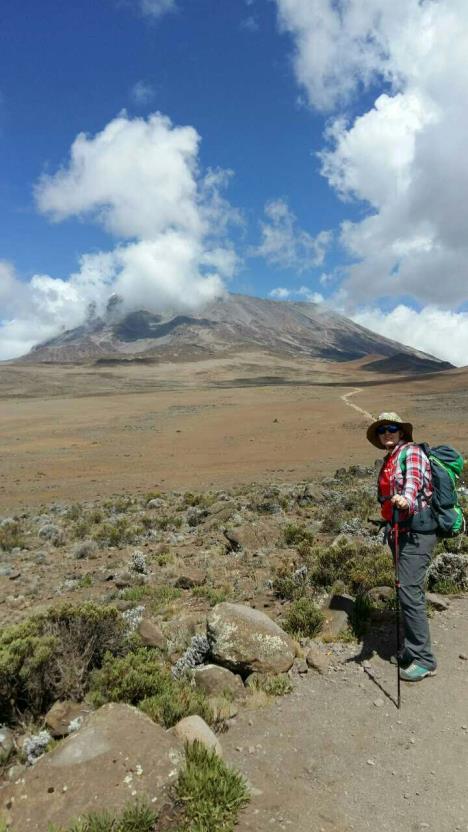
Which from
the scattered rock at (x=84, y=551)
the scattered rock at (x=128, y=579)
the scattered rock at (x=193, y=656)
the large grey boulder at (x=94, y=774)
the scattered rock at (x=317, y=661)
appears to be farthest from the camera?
the scattered rock at (x=84, y=551)

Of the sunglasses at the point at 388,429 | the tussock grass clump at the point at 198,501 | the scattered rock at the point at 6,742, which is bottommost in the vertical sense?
the tussock grass clump at the point at 198,501

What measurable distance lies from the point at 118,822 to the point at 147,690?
173cm

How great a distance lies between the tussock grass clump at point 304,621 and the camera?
6176mm

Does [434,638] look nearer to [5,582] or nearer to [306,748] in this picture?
[306,748]

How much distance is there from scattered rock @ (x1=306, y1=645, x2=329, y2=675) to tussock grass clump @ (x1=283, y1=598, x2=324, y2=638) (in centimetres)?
54

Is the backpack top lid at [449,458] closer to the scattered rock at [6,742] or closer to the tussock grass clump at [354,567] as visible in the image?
the tussock grass clump at [354,567]

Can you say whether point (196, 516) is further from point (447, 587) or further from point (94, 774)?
point (94, 774)

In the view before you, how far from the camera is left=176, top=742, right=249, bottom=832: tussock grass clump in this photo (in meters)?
3.25

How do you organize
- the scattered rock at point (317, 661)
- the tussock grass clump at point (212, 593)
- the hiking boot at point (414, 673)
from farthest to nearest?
the tussock grass clump at point (212, 593) < the scattered rock at point (317, 661) < the hiking boot at point (414, 673)

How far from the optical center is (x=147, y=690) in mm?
4949

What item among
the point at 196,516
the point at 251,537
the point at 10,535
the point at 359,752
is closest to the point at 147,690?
the point at 359,752

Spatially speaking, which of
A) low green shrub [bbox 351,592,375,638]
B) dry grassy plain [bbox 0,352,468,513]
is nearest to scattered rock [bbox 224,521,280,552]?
low green shrub [bbox 351,592,375,638]

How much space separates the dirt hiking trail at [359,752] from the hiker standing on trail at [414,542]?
259 mm

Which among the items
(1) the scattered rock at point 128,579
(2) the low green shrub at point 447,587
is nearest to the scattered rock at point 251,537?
(1) the scattered rock at point 128,579
